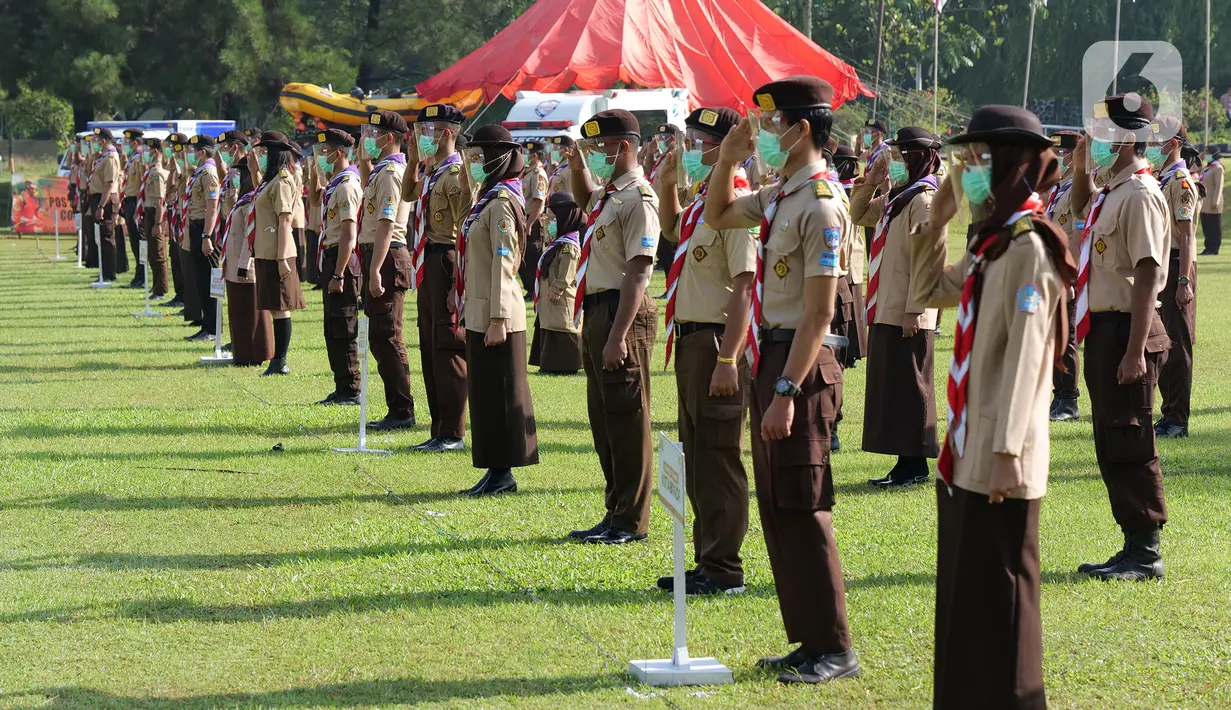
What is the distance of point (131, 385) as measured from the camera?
14.4m

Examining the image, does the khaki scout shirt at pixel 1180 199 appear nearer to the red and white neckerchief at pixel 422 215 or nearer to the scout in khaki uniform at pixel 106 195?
the red and white neckerchief at pixel 422 215

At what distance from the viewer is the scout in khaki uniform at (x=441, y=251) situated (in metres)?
10.4

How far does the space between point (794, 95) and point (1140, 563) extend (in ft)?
10.4

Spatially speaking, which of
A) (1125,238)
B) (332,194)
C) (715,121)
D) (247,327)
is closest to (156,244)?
(247,327)

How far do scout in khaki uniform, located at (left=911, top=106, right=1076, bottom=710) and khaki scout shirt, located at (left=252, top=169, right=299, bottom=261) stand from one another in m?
10.5

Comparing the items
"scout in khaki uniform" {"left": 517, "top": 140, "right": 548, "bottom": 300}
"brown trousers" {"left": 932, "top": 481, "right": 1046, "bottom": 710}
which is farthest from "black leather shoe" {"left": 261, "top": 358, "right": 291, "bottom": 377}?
"brown trousers" {"left": 932, "top": 481, "right": 1046, "bottom": 710}

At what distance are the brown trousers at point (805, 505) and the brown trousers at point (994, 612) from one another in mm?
977

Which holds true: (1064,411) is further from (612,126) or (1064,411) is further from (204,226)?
(204,226)

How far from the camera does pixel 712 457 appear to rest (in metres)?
6.81

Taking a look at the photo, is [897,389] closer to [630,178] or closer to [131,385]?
[630,178]

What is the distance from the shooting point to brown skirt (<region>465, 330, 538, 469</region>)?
9047mm

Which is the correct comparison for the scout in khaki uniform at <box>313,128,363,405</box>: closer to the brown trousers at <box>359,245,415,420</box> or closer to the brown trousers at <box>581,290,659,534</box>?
the brown trousers at <box>359,245,415,420</box>

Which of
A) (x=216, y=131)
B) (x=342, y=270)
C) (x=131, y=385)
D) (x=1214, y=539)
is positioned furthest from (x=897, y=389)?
(x=216, y=131)

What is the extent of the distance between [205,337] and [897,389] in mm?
10658
